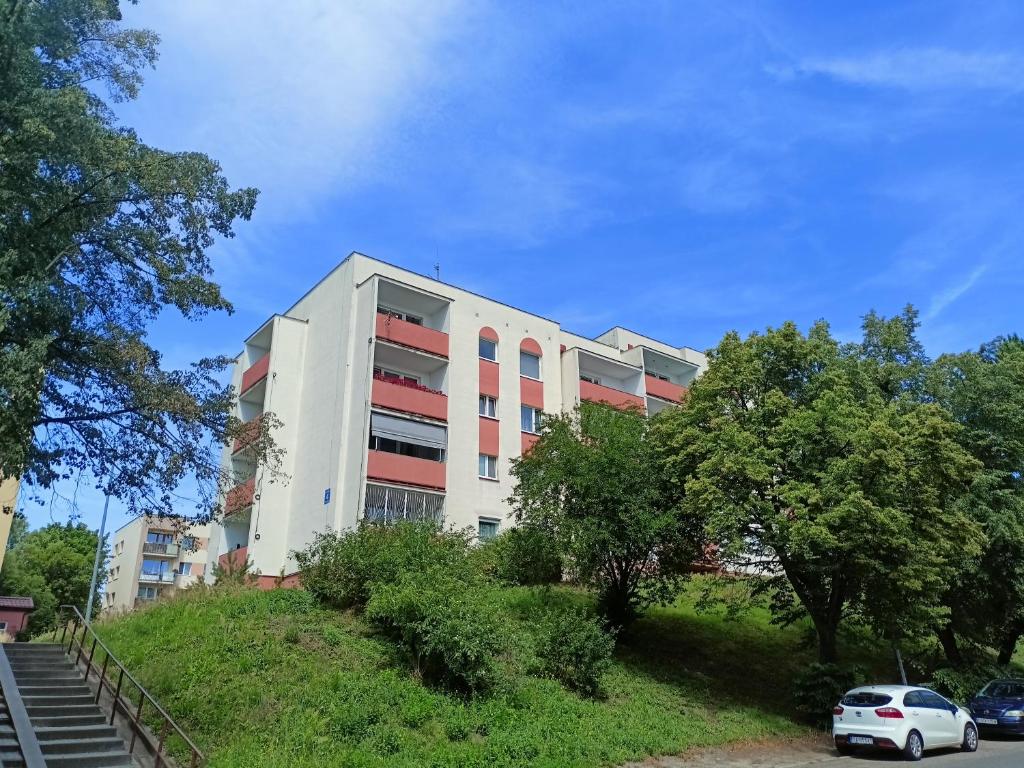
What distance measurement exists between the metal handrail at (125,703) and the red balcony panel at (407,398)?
514 inches

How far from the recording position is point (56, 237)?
11.9 meters

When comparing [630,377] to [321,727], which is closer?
[321,727]

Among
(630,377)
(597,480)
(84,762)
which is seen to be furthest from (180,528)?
(630,377)

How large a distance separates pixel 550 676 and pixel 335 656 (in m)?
4.64

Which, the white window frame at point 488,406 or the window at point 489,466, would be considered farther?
the white window frame at point 488,406

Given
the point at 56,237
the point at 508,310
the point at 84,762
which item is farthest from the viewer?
the point at 508,310

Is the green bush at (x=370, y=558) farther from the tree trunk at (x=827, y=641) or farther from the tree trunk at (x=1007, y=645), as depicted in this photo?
the tree trunk at (x=1007, y=645)

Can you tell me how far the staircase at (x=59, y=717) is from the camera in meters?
10.8

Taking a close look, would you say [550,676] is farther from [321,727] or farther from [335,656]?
[321,727]

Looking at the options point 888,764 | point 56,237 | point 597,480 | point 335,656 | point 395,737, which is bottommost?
point 888,764

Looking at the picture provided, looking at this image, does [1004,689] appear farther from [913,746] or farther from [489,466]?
[489,466]

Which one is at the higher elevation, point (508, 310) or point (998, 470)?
point (508, 310)

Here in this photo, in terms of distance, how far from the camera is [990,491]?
21.9m

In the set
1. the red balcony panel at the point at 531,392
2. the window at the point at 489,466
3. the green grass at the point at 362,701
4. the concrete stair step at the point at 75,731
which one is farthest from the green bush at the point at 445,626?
the red balcony panel at the point at 531,392
